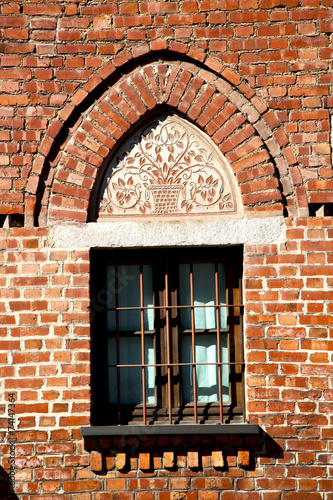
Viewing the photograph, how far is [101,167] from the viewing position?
13.4ft

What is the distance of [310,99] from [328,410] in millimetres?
2407

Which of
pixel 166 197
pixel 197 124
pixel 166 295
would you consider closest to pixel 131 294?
pixel 166 295

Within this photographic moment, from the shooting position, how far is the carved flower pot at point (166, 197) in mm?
4113

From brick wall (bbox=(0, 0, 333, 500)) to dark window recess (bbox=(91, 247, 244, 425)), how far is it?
24 cm

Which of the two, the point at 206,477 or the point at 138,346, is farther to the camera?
the point at 138,346

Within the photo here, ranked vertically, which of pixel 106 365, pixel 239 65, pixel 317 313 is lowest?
pixel 106 365

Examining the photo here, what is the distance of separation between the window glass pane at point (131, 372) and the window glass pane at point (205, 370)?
0.88ft

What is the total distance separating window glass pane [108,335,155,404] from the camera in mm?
4164

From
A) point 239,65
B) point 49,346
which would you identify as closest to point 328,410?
point 49,346

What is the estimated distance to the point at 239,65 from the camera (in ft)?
13.2

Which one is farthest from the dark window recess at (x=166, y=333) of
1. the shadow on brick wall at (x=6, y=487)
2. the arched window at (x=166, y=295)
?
the shadow on brick wall at (x=6, y=487)

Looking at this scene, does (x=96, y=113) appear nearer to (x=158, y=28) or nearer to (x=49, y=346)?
(x=158, y=28)

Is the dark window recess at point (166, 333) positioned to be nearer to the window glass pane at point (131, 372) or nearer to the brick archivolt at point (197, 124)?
the window glass pane at point (131, 372)

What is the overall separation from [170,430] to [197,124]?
237 centimetres
